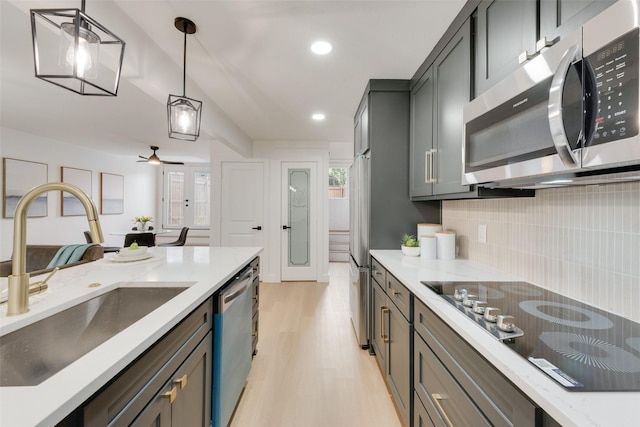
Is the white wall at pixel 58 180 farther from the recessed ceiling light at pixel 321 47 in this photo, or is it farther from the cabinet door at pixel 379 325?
the cabinet door at pixel 379 325

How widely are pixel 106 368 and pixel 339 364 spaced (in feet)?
6.72

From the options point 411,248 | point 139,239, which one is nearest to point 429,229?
point 411,248

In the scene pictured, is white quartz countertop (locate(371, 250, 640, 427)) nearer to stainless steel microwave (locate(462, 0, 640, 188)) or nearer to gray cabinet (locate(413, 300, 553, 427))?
gray cabinet (locate(413, 300, 553, 427))

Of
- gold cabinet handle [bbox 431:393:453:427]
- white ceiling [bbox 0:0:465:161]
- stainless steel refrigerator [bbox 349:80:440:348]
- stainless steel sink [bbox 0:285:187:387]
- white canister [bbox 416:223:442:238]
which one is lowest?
gold cabinet handle [bbox 431:393:453:427]

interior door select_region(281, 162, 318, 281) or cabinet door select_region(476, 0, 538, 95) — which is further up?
cabinet door select_region(476, 0, 538, 95)

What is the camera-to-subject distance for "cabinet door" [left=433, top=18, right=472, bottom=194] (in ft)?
5.23

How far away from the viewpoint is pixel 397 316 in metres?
1.71

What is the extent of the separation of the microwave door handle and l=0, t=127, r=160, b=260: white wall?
6.15m

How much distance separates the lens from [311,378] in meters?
2.17

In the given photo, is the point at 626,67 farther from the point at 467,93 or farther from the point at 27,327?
the point at 27,327

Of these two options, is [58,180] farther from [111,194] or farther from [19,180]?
[111,194]

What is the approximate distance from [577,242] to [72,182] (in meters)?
7.01

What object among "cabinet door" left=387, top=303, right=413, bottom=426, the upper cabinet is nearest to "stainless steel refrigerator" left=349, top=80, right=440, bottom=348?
"cabinet door" left=387, top=303, right=413, bottom=426

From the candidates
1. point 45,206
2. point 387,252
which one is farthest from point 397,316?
point 45,206
